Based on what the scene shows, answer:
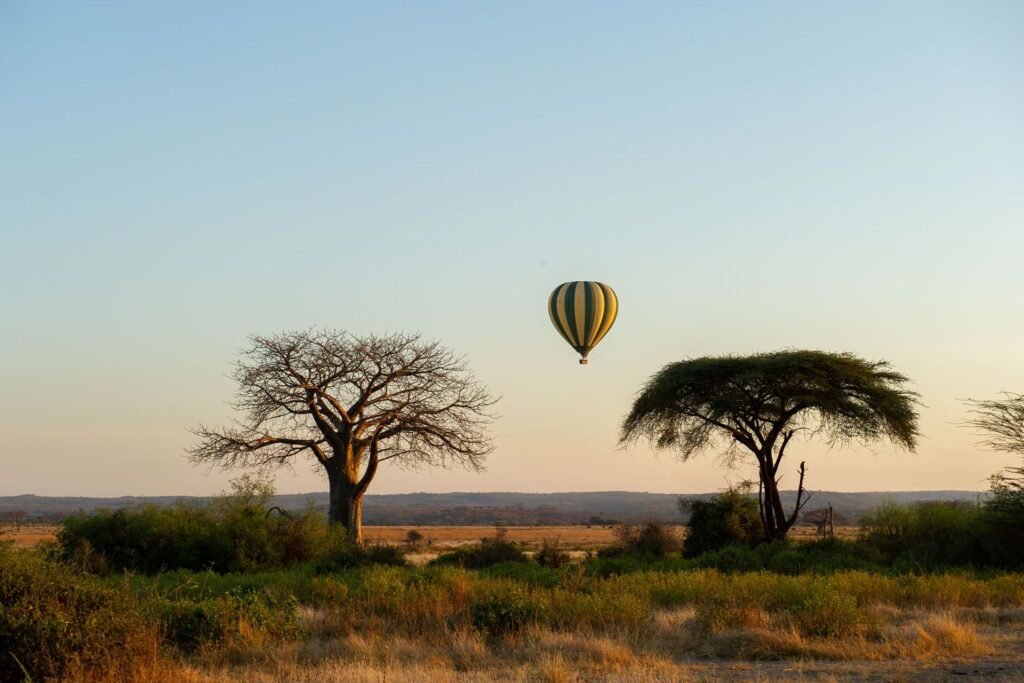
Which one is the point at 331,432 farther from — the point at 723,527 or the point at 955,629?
the point at 955,629

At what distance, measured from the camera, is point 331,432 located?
33312mm

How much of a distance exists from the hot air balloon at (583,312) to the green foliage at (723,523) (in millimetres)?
6225

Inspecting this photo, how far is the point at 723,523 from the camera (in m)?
29.8

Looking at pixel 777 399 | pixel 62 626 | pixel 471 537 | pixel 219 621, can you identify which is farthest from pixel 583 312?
pixel 471 537

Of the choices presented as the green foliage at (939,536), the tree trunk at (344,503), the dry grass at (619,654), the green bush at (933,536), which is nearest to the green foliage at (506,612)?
the dry grass at (619,654)

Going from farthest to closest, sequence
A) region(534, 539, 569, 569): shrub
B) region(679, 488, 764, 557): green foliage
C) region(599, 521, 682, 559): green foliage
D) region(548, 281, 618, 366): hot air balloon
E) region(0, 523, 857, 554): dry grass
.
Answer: region(0, 523, 857, 554): dry grass < region(548, 281, 618, 366): hot air balloon < region(599, 521, 682, 559): green foliage < region(679, 488, 764, 557): green foliage < region(534, 539, 569, 569): shrub

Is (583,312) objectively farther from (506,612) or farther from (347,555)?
(506,612)

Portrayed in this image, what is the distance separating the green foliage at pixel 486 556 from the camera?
88.1ft

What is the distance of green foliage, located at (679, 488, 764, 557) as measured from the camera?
29.8 meters

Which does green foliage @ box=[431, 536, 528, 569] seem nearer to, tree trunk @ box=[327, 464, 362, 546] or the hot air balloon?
tree trunk @ box=[327, 464, 362, 546]

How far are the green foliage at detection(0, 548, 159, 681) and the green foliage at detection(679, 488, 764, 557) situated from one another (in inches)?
815

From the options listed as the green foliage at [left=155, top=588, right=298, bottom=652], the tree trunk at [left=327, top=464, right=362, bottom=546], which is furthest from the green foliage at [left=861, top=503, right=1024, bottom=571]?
the green foliage at [left=155, top=588, right=298, bottom=652]

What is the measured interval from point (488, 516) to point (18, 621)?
160 meters

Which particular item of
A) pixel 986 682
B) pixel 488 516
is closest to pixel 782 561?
pixel 986 682
